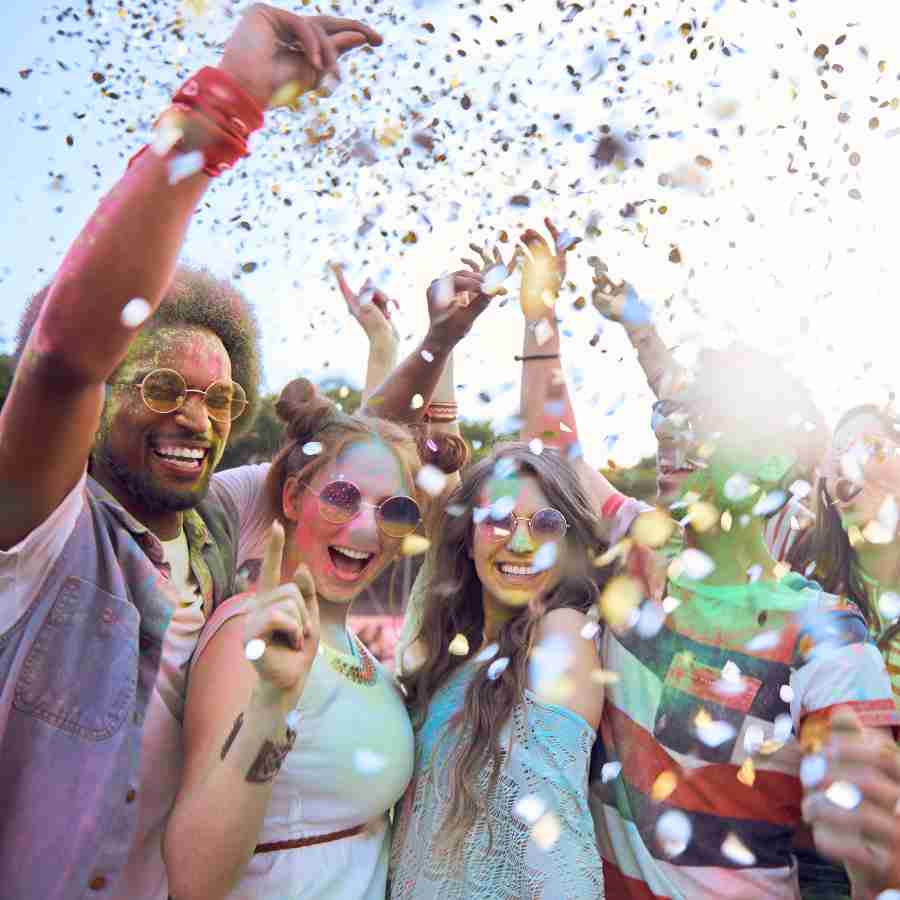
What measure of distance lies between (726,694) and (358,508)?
4.09ft

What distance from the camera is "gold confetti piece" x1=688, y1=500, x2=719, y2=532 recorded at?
9.92 ft

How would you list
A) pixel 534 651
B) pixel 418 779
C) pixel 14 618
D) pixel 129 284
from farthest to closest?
pixel 534 651, pixel 418 779, pixel 14 618, pixel 129 284

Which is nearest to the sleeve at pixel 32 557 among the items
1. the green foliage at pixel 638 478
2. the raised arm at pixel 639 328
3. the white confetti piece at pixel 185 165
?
the white confetti piece at pixel 185 165

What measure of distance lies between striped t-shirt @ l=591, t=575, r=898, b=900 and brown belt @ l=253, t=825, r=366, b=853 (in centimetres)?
80

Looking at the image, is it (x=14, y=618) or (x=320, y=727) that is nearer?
(x=14, y=618)

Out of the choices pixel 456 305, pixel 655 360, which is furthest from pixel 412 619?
pixel 655 360

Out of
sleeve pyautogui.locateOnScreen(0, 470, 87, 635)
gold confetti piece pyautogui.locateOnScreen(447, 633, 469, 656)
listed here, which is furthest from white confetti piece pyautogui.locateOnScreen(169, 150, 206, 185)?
gold confetti piece pyautogui.locateOnScreen(447, 633, 469, 656)

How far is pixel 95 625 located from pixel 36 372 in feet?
2.76

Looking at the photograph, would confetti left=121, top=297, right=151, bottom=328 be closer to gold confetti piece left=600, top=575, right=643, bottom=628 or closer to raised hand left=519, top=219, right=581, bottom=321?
gold confetti piece left=600, top=575, right=643, bottom=628

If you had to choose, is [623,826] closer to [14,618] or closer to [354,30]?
[14,618]

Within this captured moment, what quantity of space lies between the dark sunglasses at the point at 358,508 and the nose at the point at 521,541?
333 mm

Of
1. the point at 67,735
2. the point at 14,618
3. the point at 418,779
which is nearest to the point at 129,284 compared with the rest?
the point at 14,618

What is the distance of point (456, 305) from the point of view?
3752 mm

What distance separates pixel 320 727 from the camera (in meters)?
2.59
